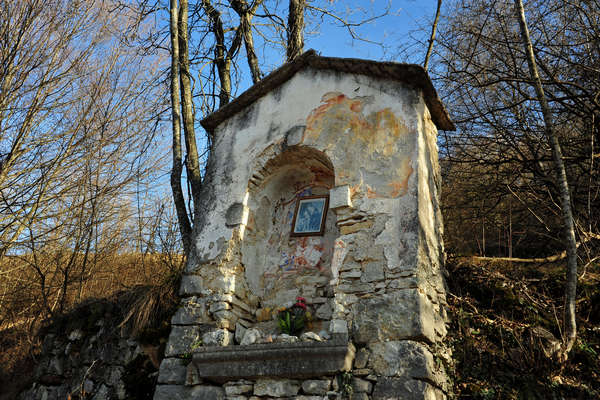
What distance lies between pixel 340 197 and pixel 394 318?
1.34 metres

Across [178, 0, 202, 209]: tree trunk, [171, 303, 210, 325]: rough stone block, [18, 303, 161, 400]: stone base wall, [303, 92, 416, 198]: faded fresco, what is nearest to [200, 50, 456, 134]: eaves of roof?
[303, 92, 416, 198]: faded fresco

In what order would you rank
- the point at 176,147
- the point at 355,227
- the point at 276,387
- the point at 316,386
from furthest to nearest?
the point at 176,147, the point at 355,227, the point at 276,387, the point at 316,386

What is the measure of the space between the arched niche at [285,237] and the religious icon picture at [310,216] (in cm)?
6

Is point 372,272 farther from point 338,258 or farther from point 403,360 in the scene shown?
point 403,360

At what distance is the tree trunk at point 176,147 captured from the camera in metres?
6.74

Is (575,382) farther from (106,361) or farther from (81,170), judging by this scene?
(81,170)

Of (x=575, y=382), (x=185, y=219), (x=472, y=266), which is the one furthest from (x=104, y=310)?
(x=575, y=382)

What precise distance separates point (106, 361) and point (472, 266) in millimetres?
4316

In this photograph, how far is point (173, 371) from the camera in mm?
→ 4914

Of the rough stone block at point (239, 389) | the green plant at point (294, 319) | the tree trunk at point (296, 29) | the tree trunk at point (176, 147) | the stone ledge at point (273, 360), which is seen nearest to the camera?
the stone ledge at point (273, 360)

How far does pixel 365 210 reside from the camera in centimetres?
491

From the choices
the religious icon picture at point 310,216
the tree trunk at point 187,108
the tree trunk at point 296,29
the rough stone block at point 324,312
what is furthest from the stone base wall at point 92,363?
the tree trunk at point 296,29

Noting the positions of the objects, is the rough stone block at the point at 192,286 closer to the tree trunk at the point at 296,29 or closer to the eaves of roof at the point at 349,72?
the eaves of roof at the point at 349,72

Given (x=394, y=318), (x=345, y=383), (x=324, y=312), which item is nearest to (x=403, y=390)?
(x=345, y=383)
